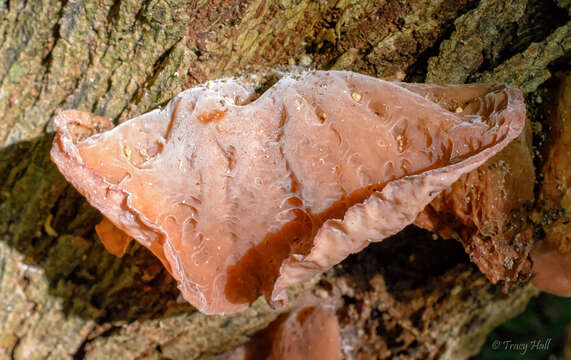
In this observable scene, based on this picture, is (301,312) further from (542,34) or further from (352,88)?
(542,34)

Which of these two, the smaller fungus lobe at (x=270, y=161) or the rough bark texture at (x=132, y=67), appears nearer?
the smaller fungus lobe at (x=270, y=161)

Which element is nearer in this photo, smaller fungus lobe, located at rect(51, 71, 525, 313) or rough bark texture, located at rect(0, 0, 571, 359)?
smaller fungus lobe, located at rect(51, 71, 525, 313)

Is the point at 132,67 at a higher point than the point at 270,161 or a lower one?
higher

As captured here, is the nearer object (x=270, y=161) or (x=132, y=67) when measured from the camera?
(x=270, y=161)

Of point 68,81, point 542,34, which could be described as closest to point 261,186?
point 68,81
